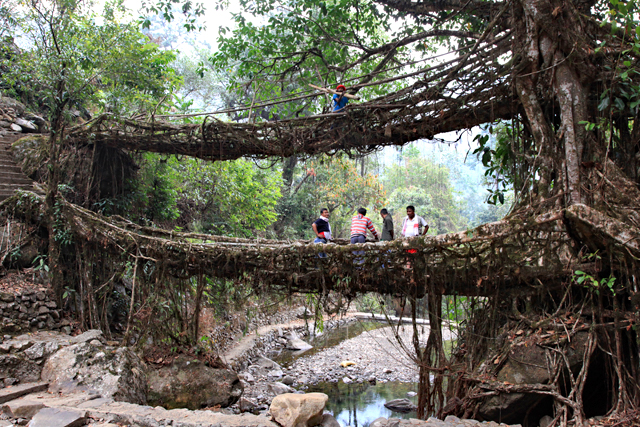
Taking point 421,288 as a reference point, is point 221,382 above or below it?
below

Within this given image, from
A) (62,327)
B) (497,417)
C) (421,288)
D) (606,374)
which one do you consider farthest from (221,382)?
(606,374)

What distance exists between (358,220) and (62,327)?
5.18 metres

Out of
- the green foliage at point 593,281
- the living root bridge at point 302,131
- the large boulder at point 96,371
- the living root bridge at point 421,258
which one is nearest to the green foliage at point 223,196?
the living root bridge at point 302,131

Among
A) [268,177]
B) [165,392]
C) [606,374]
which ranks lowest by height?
[165,392]

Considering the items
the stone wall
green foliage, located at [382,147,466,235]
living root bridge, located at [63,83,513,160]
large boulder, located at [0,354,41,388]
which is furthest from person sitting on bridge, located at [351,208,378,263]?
green foliage, located at [382,147,466,235]

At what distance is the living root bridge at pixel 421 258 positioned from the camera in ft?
13.0

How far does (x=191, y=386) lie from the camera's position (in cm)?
637

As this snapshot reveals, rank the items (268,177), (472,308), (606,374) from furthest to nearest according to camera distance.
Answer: (268,177), (472,308), (606,374)

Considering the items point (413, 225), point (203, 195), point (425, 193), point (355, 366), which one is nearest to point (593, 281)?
point (413, 225)

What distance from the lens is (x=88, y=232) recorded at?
678 cm

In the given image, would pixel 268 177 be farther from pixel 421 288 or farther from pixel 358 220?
pixel 421 288

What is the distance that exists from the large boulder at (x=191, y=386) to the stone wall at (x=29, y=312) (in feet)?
5.99

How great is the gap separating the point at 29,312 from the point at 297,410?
4605mm

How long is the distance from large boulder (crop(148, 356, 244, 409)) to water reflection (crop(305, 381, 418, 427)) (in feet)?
6.46
